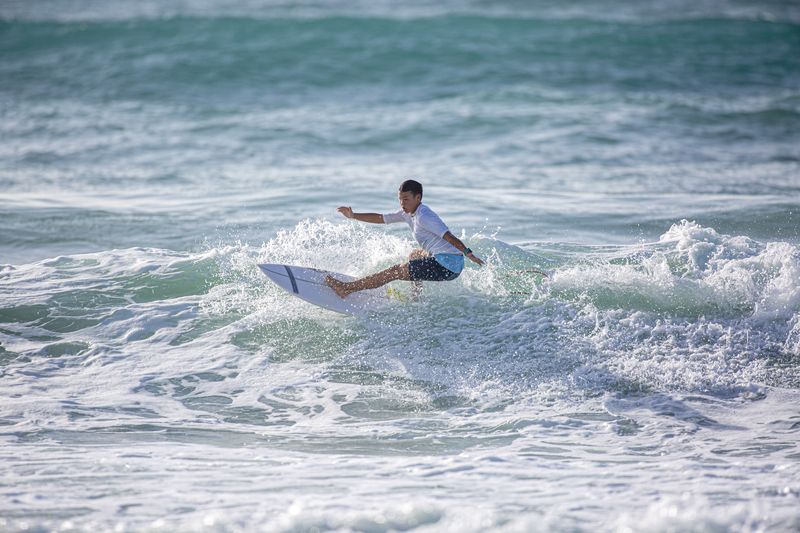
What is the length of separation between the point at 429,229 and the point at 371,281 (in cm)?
81

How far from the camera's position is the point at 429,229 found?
25.6 ft

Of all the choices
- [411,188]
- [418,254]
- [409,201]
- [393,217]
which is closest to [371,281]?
[418,254]

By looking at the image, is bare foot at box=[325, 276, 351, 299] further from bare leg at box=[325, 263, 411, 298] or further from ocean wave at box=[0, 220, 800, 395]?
ocean wave at box=[0, 220, 800, 395]

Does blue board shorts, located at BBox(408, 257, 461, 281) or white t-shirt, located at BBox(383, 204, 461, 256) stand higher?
white t-shirt, located at BBox(383, 204, 461, 256)

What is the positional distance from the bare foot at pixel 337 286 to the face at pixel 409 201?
1042mm

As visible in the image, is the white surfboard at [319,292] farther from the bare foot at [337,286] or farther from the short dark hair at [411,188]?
the short dark hair at [411,188]

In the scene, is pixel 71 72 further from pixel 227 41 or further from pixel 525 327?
pixel 525 327

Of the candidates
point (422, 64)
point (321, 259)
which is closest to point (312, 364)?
point (321, 259)

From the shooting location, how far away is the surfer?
7.69 metres

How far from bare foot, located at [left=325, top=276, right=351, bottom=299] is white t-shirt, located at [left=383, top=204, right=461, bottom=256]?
88 cm

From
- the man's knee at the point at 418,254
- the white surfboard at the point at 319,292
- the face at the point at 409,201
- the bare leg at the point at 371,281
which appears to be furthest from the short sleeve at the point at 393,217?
the white surfboard at the point at 319,292

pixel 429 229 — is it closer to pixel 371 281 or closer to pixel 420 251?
pixel 420 251

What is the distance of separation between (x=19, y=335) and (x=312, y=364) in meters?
2.99

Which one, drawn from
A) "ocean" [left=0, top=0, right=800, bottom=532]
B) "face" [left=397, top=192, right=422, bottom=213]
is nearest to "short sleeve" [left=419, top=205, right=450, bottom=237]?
"face" [left=397, top=192, right=422, bottom=213]
